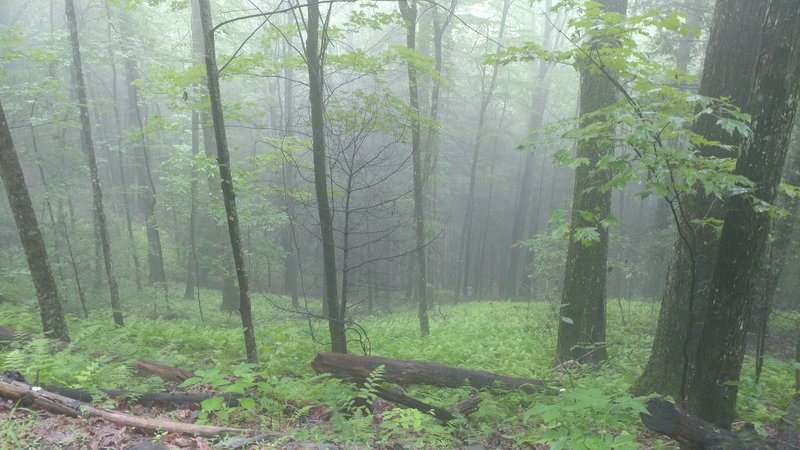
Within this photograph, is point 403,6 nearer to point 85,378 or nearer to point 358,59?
point 358,59

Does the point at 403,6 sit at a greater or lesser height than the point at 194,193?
greater

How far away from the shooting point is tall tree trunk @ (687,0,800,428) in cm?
352

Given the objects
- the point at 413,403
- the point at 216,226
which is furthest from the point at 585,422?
the point at 216,226

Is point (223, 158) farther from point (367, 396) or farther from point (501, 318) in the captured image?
point (501, 318)

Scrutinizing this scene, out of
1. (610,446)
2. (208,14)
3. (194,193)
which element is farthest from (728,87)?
(194,193)

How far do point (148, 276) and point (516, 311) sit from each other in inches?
715

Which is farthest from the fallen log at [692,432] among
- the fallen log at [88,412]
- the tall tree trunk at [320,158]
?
the tall tree trunk at [320,158]

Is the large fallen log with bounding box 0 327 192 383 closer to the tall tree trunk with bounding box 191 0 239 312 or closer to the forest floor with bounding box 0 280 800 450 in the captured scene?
the forest floor with bounding box 0 280 800 450

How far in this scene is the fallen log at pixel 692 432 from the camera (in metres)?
3.48

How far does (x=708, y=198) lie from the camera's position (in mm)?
5051

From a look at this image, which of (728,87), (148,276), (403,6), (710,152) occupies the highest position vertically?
(403,6)

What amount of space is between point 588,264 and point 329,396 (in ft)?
16.6

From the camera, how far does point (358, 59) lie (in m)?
7.11

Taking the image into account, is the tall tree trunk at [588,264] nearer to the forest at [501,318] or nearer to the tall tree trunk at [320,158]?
the forest at [501,318]
